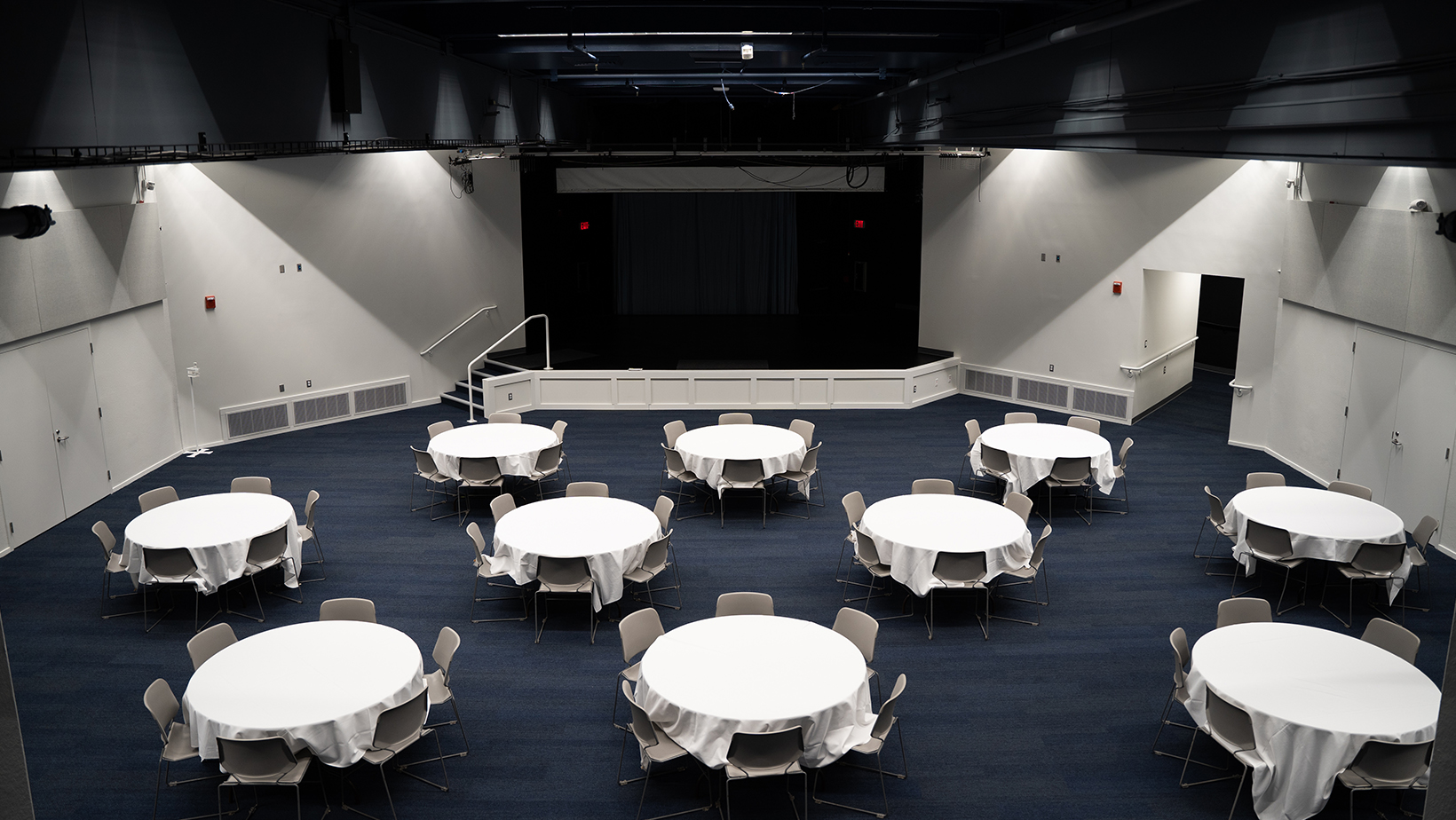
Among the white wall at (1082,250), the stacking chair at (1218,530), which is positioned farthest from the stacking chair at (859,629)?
the white wall at (1082,250)

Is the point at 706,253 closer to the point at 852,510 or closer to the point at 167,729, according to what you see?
the point at 852,510

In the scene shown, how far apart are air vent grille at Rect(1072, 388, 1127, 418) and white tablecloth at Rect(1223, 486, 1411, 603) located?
5.07m

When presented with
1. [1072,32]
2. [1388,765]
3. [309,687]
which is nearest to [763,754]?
[309,687]

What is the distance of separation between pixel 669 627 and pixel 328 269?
28.9ft

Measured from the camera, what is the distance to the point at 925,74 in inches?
532

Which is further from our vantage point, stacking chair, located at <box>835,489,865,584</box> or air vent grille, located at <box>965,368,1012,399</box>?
air vent grille, located at <box>965,368,1012,399</box>

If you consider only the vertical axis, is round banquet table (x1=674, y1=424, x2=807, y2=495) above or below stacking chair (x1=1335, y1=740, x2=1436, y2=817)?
above

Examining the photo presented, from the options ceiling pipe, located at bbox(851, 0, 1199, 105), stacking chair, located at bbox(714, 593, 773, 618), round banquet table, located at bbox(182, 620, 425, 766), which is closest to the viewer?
round banquet table, located at bbox(182, 620, 425, 766)

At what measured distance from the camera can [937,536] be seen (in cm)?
840

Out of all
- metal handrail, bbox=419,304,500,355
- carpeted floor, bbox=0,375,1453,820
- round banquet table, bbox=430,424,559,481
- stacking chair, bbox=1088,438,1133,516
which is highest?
metal handrail, bbox=419,304,500,355

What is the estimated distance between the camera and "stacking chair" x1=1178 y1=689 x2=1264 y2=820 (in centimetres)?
580

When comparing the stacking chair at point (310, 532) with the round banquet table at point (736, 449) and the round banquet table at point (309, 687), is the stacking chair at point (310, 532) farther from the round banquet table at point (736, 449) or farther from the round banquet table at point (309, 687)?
the round banquet table at point (736, 449)

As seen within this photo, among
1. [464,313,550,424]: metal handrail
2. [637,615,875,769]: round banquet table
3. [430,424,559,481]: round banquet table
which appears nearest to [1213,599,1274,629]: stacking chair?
[637,615,875,769]: round banquet table

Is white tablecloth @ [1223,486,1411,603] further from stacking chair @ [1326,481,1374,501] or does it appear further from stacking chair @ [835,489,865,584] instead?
stacking chair @ [835,489,865,584]
